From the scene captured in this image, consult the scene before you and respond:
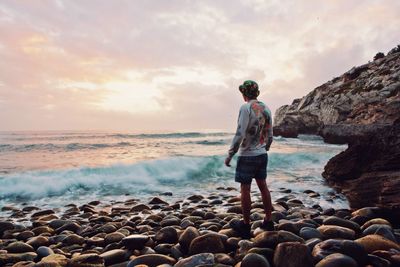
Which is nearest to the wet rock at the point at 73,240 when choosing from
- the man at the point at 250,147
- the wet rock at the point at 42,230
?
the wet rock at the point at 42,230

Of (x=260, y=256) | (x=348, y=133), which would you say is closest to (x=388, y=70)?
(x=348, y=133)

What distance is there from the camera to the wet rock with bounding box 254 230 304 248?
15.1 ft

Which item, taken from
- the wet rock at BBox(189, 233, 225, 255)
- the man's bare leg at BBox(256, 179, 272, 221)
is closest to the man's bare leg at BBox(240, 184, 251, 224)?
the man's bare leg at BBox(256, 179, 272, 221)

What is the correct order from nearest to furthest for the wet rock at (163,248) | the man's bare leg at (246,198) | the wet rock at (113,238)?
the wet rock at (163,248) < the man's bare leg at (246,198) < the wet rock at (113,238)

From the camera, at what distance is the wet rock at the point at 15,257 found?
494 cm

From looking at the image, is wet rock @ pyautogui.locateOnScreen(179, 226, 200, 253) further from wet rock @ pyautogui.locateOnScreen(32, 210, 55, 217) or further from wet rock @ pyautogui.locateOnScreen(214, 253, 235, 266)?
wet rock @ pyautogui.locateOnScreen(32, 210, 55, 217)

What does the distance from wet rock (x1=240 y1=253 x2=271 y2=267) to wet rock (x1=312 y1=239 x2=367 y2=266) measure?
0.65 m

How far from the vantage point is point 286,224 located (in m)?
5.45

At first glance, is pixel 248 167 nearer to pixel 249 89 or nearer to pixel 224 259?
pixel 249 89

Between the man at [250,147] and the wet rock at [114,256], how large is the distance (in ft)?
6.04

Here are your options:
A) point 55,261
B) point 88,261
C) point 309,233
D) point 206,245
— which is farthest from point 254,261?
point 55,261

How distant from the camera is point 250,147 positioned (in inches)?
212

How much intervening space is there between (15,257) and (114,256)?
5.22 feet

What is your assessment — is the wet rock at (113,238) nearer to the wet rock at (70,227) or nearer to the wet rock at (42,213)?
the wet rock at (70,227)
